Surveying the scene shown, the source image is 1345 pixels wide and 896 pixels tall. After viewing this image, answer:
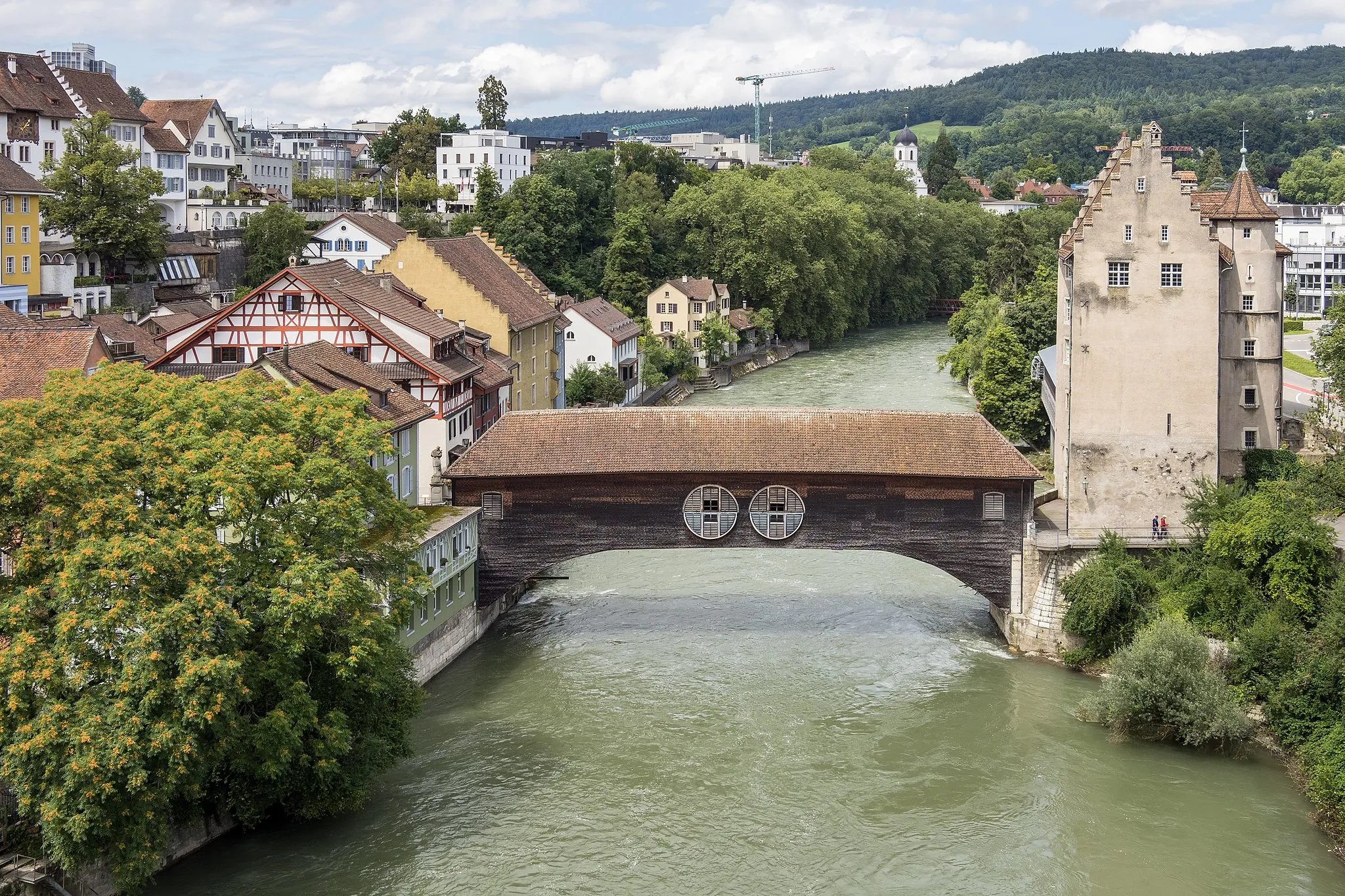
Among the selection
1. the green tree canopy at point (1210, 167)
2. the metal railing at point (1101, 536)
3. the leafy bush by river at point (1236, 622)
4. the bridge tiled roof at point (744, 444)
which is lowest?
the leafy bush by river at point (1236, 622)

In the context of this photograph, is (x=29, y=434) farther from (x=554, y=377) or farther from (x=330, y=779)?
(x=554, y=377)

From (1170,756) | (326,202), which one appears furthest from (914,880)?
(326,202)

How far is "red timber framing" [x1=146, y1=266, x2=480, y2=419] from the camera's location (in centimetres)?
3831

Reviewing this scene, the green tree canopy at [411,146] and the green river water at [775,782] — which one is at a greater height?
the green tree canopy at [411,146]

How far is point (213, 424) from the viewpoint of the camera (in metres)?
23.0

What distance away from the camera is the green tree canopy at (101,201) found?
54.9 metres

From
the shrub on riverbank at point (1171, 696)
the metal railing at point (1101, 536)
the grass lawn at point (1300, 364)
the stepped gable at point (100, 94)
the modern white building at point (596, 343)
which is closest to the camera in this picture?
the shrub on riverbank at point (1171, 696)

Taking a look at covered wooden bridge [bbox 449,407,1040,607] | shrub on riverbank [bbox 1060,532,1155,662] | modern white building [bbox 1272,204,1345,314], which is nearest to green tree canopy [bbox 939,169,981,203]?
modern white building [bbox 1272,204,1345,314]

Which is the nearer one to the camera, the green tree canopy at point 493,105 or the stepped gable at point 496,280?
the stepped gable at point 496,280

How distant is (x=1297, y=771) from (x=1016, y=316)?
96.0 feet

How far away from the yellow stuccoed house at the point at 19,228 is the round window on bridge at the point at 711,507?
2537cm

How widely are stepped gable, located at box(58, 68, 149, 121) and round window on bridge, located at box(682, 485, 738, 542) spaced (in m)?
40.4

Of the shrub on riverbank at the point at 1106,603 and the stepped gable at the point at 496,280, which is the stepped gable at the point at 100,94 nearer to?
the stepped gable at the point at 496,280

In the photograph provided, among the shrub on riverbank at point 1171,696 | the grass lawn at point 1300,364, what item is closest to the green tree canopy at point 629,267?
the grass lawn at point 1300,364
